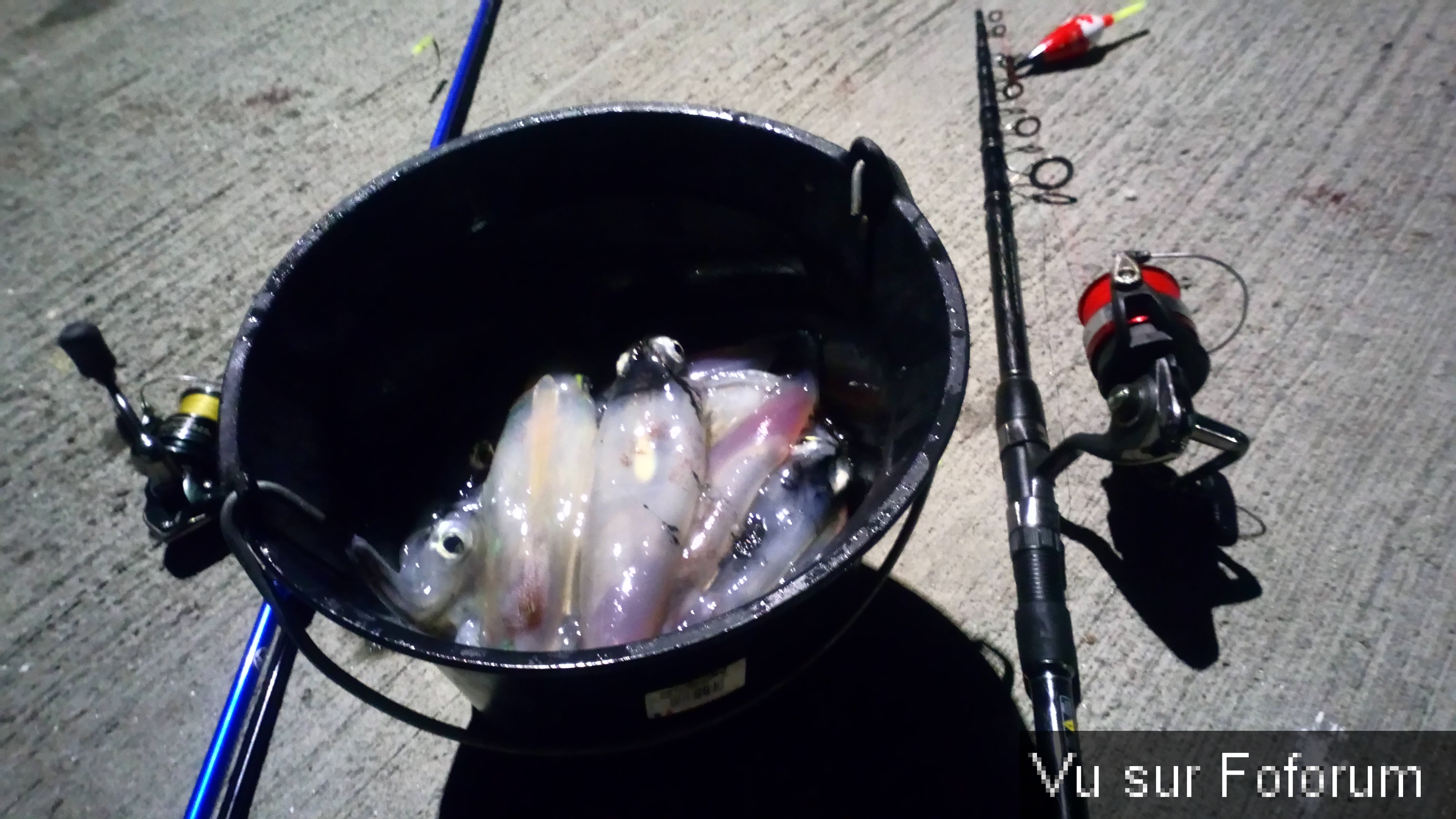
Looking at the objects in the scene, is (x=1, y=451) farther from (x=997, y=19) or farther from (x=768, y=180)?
(x=997, y=19)

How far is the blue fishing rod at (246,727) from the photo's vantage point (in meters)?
1.33

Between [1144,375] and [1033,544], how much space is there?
0.32 m

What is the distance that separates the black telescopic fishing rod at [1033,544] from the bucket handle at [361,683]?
11.5 inches

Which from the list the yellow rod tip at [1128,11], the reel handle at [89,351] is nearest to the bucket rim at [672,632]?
the reel handle at [89,351]

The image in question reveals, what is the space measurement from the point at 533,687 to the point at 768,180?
0.70 metres

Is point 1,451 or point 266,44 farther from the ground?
point 266,44

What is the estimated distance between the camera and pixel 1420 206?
188cm

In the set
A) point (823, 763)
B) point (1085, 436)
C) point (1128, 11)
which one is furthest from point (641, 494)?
point (1128, 11)

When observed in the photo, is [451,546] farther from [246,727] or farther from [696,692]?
[246,727]

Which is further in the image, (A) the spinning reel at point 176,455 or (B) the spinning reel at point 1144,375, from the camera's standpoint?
(A) the spinning reel at point 176,455

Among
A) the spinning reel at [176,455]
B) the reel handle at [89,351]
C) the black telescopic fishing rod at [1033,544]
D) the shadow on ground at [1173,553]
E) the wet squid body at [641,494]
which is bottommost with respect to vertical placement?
the shadow on ground at [1173,553]

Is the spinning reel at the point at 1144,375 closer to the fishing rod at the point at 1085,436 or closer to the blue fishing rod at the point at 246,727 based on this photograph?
the fishing rod at the point at 1085,436

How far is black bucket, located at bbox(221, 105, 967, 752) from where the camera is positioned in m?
0.90

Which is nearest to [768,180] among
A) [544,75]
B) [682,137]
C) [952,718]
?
[682,137]
